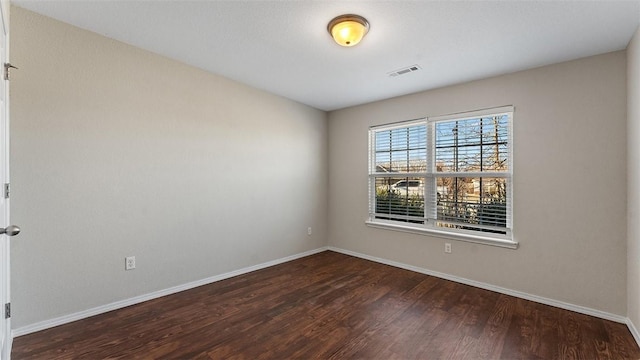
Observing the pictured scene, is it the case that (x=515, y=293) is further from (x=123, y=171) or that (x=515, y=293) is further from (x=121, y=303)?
(x=123, y=171)

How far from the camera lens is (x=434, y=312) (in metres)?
2.62

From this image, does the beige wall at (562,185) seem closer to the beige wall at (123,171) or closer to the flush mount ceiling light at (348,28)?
the flush mount ceiling light at (348,28)

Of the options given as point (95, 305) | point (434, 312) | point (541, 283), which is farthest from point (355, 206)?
point (95, 305)

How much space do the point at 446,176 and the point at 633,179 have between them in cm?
164

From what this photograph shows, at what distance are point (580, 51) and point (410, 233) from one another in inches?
104

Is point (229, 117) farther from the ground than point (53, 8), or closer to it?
closer to it

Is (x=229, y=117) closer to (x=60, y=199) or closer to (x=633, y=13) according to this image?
(x=60, y=199)

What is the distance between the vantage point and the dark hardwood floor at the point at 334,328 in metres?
2.00

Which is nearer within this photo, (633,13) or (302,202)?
(633,13)

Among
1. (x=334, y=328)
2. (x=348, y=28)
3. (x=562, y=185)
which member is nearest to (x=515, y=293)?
(x=562, y=185)

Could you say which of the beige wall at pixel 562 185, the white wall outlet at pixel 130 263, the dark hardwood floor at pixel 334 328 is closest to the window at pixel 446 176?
the beige wall at pixel 562 185

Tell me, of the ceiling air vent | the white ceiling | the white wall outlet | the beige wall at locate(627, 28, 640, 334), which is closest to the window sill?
A: the beige wall at locate(627, 28, 640, 334)

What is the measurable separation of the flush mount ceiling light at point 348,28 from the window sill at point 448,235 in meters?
2.62

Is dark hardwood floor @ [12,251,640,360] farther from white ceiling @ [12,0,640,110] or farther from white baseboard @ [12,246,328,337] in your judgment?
white ceiling @ [12,0,640,110]
